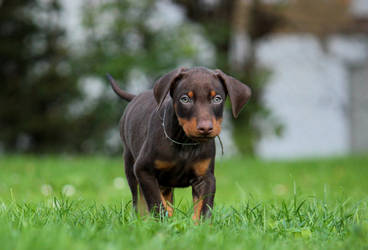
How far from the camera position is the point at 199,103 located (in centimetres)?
296

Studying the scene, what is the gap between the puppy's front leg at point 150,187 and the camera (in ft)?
10.3

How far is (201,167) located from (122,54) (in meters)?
11.7

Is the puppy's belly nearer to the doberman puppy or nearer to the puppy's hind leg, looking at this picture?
the doberman puppy

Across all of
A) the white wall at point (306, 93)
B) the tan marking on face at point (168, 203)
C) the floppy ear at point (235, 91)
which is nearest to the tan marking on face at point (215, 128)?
the floppy ear at point (235, 91)

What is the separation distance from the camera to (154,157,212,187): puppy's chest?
3131mm

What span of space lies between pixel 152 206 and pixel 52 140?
41.4 ft

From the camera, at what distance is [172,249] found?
2.36 metres

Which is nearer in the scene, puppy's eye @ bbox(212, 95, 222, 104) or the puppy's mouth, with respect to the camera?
the puppy's mouth

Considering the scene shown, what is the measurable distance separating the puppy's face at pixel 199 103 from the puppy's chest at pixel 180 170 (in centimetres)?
27

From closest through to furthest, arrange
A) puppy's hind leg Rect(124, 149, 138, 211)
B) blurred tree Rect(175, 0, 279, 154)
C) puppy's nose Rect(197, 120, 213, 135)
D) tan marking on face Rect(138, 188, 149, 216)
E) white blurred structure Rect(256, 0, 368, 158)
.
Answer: puppy's nose Rect(197, 120, 213, 135)
tan marking on face Rect(138, 188, 149, 216)
puppy's hind leg Rect(124, 149, 138, 211)
blurred tree Rect(175, 0, 279, 154)
white blurred structure Rect(256, 0, 368, 158)

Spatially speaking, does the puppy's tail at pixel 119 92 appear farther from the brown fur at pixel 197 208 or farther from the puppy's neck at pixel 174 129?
the brown fur at pixel 197 208

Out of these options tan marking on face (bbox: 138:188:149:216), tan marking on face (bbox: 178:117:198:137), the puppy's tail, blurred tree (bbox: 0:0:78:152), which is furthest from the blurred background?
tan marking on face (bbox: 178:117:198:137)

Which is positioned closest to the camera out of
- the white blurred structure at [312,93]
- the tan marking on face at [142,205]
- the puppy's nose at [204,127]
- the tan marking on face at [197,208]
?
the puppy's nose at [204,127]

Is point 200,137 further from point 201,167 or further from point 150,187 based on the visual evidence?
point 150,187
